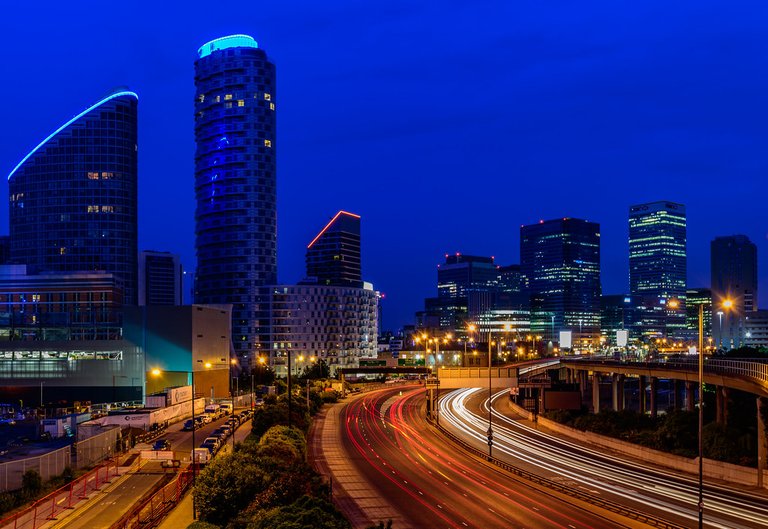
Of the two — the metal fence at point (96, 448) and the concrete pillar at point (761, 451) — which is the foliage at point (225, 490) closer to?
the metal fence at point (96, 448)

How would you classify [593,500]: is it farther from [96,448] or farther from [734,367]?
[96,448]

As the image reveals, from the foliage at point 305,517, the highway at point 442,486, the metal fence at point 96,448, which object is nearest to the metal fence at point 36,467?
the metal fence at point 96,448

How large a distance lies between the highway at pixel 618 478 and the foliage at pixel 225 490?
2345cm

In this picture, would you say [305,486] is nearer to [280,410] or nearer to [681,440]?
[280,410]

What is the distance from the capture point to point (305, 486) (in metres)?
37.2

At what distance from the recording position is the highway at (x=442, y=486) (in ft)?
150

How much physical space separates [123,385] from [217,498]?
102372 mm

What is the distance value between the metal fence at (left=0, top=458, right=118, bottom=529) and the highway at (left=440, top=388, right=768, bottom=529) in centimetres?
3260

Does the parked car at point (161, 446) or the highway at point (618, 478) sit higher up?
the parked car at point (161, 446)

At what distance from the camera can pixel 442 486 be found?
188ft

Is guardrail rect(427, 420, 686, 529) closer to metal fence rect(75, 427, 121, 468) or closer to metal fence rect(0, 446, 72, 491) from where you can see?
metal fence rect(75, 427, 121, 468)

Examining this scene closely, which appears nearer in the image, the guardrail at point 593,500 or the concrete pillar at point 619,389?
the guardrail at point 593,500

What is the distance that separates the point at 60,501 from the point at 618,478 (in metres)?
38.8

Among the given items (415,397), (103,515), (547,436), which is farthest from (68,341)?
(103,515)
